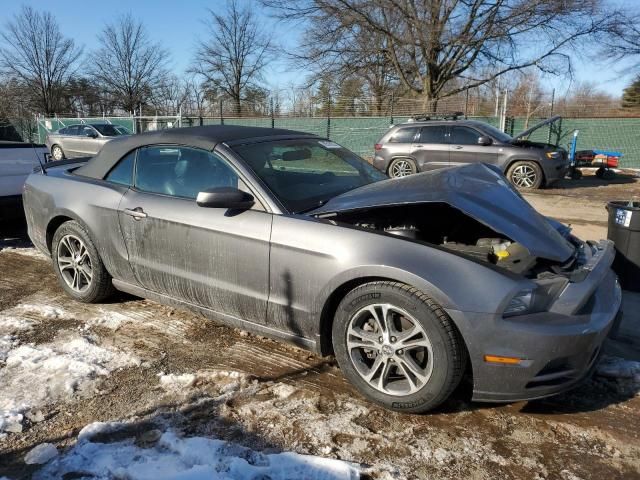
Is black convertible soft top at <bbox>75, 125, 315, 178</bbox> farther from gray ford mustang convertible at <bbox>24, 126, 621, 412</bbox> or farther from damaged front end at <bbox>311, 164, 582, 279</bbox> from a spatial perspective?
damaged front end at <bbox>311, 164, 582, 279</bbox>

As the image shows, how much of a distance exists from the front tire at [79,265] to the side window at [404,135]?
31.8 feet

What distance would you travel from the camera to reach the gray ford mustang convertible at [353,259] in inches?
102

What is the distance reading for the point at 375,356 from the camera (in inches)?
115

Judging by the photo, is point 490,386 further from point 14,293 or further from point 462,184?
point 14,293

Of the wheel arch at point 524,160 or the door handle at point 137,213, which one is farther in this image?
the wheel arch at point 524,160

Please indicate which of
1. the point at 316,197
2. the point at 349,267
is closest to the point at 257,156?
the point at 316,197

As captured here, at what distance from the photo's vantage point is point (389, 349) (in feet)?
9.20

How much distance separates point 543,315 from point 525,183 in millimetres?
10207

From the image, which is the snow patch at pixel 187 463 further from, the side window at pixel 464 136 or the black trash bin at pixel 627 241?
the side window at pixel 464 136

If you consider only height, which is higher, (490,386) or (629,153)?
(629,153)

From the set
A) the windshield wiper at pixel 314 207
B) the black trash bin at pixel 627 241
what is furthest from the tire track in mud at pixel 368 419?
the black trash bin at pixel 627 241

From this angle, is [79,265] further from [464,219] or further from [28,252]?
[464,219]

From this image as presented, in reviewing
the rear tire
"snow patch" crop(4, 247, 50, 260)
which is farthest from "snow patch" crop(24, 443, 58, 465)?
the rear tire

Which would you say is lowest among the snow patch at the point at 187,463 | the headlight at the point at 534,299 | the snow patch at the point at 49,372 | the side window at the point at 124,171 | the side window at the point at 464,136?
the snow patch at the point at 187,463
